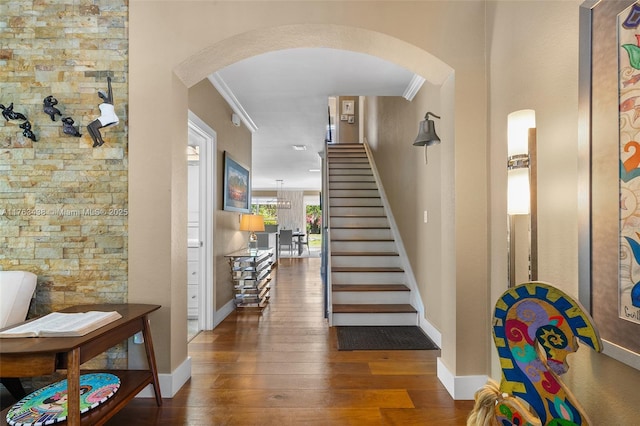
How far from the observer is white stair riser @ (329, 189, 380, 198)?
5879 millimetres

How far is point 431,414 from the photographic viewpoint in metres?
1.97

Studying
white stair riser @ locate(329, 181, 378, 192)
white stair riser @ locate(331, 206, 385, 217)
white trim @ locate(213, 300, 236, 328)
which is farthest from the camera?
white stair riser @ locate(329, 181, 378, 192)

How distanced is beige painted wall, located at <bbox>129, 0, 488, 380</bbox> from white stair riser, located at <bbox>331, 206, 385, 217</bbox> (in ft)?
10.7

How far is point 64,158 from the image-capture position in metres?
2.16

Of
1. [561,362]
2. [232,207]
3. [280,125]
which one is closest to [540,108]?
[561,362]

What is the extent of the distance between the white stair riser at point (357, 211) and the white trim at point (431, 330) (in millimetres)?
2209

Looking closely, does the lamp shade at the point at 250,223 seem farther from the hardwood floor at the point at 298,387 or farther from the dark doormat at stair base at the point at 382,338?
the dark doormat at stair base at the point at 382,338

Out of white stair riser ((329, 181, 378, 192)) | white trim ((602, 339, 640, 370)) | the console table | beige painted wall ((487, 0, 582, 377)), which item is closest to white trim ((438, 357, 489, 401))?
beige painted wall ((487, 0, 582, 377))

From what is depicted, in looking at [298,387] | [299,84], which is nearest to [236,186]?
[299,84]

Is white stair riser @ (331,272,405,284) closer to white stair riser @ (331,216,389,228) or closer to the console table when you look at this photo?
white stair riser @ (331,216,389,228)

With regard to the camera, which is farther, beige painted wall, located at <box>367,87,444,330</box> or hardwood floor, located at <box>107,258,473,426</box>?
beige painted wall, located at <box>367,87,444,330</box>

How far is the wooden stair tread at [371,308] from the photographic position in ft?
11.6

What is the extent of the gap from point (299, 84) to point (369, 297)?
2.54m

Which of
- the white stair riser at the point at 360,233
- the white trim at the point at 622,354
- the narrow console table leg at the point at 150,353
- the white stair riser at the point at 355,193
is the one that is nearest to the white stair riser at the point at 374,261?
the white stair riser at the point at 360,233
